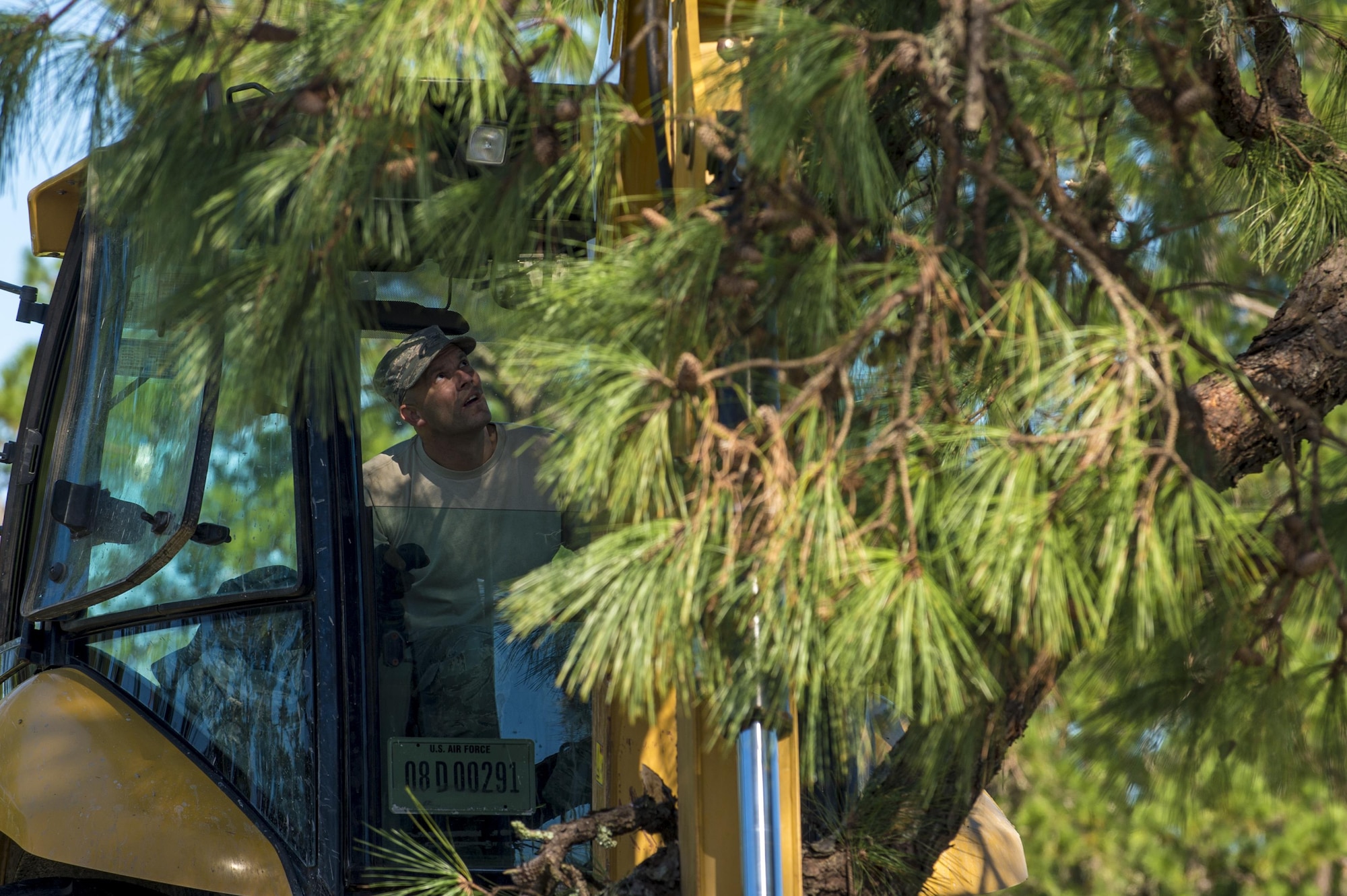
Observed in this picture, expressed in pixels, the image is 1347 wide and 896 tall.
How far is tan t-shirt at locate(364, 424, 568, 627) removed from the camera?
250 cm

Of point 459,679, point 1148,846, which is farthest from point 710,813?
point 1148,846

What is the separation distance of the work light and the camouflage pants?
100 cm

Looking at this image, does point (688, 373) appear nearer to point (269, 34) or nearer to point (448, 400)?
point (269, 34)

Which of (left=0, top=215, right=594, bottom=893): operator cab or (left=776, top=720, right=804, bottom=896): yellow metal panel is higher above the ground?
(left=0, top=215, right=594, bottom=893): operator cab

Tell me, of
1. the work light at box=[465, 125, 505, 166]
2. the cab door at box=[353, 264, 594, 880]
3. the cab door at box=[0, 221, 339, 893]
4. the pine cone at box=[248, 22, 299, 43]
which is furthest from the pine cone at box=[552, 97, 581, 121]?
the cab door at box=[0, 221, 339, 893]

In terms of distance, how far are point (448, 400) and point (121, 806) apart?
3.16 ft

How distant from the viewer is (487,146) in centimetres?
177

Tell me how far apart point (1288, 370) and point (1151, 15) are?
0.58 m

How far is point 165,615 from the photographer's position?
2.58 m

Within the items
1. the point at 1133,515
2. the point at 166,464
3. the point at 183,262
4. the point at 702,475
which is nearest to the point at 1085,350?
the point at 1133,515

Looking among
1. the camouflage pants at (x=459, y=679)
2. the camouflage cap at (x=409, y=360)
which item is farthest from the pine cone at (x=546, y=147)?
the camouflage pants at (x=459, y=679)

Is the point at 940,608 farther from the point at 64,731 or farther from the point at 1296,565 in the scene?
the point at 64,731

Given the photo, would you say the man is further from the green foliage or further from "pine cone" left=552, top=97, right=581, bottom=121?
the green foliage

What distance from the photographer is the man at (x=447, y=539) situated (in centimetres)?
248
